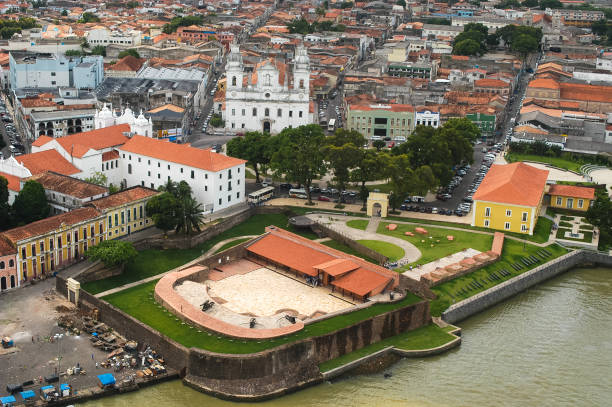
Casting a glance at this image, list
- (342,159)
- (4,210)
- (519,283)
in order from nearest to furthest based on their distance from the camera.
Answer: (519,283) < (4,210) < (342,159)

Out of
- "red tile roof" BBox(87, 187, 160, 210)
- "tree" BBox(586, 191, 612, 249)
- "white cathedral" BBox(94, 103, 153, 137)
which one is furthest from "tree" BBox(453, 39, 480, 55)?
"red tile roof" BBox(87, 187, 160, 210)

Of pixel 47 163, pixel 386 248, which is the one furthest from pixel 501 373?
pixel 47 163

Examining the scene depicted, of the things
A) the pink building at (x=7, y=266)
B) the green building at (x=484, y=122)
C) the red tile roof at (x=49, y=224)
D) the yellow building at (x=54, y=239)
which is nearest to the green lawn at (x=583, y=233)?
the green building at (x=484, y=122)

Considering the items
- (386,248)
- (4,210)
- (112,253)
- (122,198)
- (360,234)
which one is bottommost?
(386,248)

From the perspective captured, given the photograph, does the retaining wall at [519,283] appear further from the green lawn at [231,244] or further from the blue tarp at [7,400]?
the blue tarp at [7,400]

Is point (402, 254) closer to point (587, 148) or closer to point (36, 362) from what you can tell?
point (36, 362)

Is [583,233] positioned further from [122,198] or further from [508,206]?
[122,198]

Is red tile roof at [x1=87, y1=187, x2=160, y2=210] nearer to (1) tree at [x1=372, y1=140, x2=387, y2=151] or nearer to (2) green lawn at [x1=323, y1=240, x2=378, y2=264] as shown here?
(2) green lawn at [x1=323, y1=240, x2=378, y2=264]
